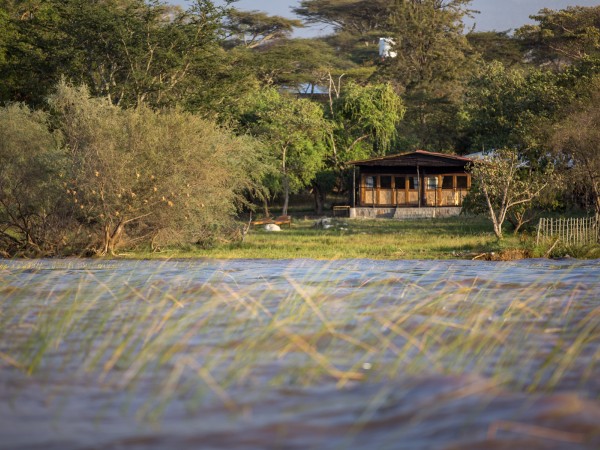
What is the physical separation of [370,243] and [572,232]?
19.6ft

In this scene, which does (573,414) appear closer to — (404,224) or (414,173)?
(404,224)

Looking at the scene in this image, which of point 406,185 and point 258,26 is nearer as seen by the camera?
point 406,185

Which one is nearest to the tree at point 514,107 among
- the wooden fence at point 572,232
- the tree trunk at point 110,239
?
the wooden fence at point 572,232

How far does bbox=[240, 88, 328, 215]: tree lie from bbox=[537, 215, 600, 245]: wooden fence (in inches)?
804

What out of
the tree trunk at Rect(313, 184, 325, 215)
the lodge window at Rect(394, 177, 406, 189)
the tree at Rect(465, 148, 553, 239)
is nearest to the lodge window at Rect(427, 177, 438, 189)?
the lodge window at Rect(394, 177, 406, 189)

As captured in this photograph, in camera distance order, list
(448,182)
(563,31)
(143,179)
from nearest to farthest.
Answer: (143,179), (448,182), (563,31)

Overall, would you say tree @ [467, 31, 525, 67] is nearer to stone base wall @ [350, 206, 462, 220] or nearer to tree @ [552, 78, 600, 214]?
stone base wall @ [350, 206, 462, 220]

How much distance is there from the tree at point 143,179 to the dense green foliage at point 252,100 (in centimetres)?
7

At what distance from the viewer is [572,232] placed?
2542 cm

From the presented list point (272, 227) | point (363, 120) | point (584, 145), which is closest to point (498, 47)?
point (363, 120)

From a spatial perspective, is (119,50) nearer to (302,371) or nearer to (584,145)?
(584,145)

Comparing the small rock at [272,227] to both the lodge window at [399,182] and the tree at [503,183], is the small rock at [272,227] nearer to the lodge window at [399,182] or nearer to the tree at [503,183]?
the tree at [503,183]

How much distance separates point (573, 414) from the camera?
5941mm

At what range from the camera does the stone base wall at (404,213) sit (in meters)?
43.2
